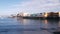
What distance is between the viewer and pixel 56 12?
234 inches

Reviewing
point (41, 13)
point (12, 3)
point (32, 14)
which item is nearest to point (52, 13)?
point (41, 13)

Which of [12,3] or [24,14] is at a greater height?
[12,3]

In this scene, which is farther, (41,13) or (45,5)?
(45,5)

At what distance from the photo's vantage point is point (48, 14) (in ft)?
20.4

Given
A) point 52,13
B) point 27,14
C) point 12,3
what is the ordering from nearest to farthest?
1. point 27,14
2. point 52,13
3. point 12,3

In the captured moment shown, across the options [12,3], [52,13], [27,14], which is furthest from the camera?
[12,3]

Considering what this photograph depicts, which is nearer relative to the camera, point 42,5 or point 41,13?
point 41,13

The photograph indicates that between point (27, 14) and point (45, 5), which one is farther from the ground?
point (45, 5)

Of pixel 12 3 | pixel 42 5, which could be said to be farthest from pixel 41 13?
pixel 12 3

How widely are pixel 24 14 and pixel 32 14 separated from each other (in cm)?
39

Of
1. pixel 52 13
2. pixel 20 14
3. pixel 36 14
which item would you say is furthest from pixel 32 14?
pixel 52 13

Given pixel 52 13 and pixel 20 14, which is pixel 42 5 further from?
pixel 20 14

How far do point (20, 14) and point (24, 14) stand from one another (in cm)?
24

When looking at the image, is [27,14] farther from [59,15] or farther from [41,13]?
[59,15]
